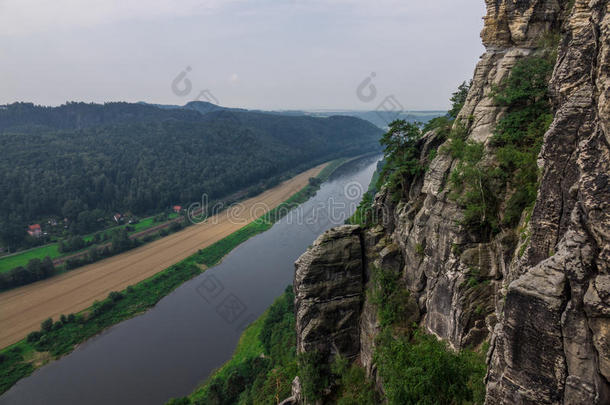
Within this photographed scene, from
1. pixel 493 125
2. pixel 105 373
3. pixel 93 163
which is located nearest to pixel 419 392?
pixel 493 125

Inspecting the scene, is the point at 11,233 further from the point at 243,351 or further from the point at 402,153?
the point at 402,153

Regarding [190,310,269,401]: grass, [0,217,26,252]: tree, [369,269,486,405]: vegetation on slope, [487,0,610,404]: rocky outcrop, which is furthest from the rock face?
[0,217,26,252]: tree

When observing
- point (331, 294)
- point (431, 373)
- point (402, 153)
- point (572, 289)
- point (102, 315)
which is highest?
point (402, 153)

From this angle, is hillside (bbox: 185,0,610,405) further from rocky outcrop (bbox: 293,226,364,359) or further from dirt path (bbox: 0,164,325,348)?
dirt path (bbox: 0,164,325,348)

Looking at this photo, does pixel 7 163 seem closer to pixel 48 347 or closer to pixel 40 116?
pixel 48 347

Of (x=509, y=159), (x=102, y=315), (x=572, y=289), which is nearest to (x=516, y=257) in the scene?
(x=572, y=289)

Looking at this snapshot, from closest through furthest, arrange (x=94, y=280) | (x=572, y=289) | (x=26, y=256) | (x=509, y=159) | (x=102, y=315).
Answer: (x=572, y=289) < (x=509, y=159) < (x=102, y=315) < (x=94, y=280) < (x=26, y=256)

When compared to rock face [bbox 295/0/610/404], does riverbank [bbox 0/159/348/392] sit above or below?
below
